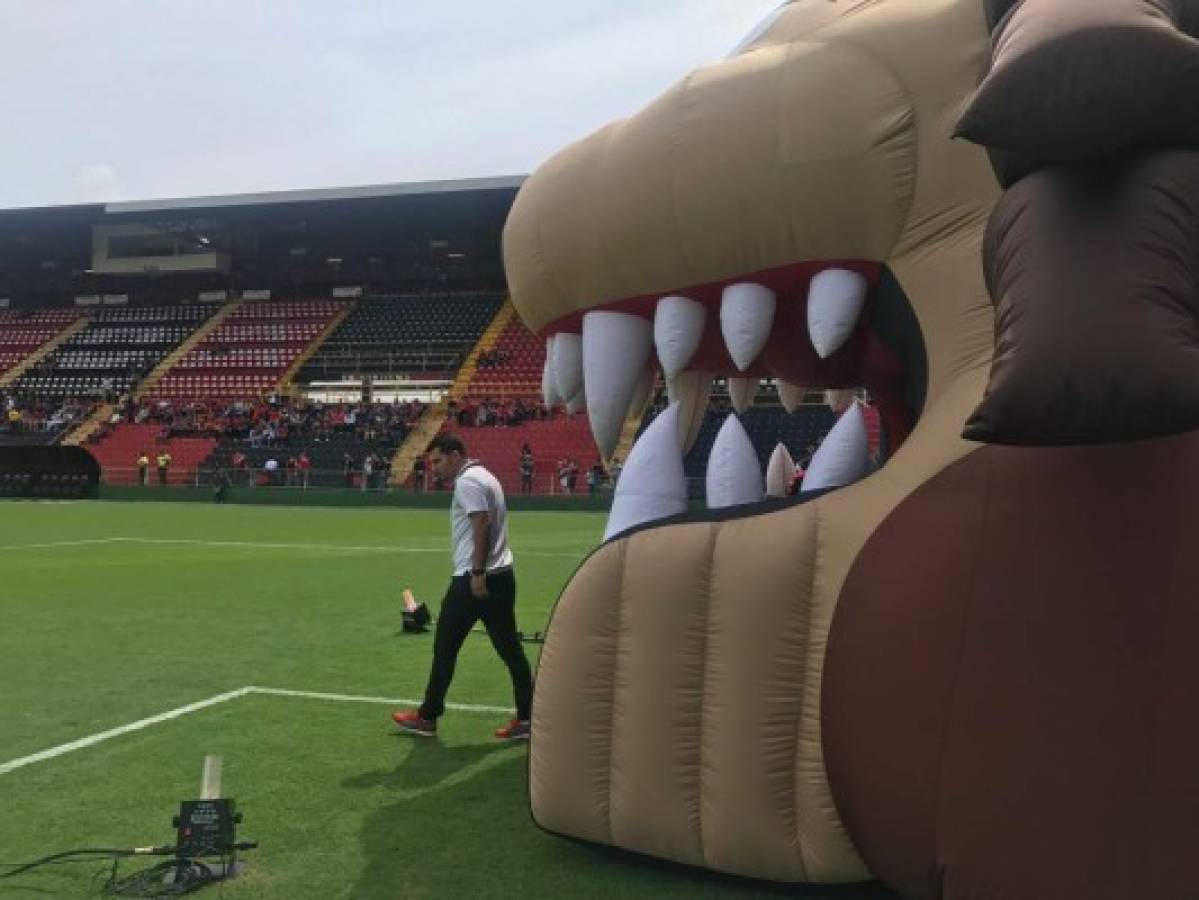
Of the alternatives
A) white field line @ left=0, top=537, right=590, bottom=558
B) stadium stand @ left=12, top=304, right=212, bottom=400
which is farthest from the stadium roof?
white field line @ left=0, top=537, right=590, bottom=558

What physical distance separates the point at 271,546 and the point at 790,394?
39.1 feet

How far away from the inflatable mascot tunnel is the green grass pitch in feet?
1.10

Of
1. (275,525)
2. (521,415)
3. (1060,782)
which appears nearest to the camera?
(1060,782)

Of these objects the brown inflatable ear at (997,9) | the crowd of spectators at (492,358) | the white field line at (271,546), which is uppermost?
the crowd of spectators at (492,358)

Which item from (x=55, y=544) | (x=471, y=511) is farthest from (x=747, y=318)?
(x=55, y=544)

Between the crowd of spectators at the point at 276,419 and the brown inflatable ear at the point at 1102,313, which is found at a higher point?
the crowd of spectators at the point at 276,419

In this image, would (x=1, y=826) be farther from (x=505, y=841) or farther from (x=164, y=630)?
(x=164, y=630)

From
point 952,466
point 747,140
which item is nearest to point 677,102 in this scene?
point 747,140

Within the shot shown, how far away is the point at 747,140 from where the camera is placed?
2.98m

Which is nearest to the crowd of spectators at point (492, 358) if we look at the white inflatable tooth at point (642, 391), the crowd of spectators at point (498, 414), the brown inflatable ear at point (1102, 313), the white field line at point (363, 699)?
the crowd of spectators at point (498, 414)

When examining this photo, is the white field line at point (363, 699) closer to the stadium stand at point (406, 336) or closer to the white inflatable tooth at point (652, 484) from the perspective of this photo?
the white inflatable tooth at point (652, 484)

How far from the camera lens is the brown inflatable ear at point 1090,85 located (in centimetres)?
196

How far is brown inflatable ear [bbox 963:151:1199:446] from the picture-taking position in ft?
6.72

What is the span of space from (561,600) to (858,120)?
1.73 meters
